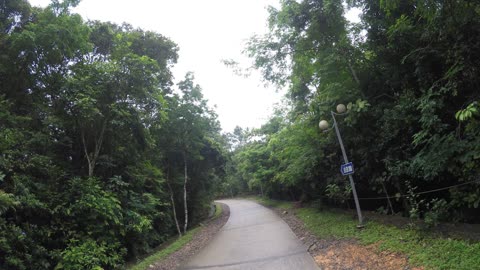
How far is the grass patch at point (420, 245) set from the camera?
4207 mm

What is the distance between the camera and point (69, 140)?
9.66 meters

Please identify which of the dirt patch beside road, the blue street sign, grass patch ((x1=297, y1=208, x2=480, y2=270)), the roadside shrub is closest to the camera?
grass patch ((x1=297, y1=208, x2=480, y2=270))

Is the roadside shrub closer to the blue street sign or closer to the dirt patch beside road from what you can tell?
the dirt patch beside road

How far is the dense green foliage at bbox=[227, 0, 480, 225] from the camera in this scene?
529 centimetres

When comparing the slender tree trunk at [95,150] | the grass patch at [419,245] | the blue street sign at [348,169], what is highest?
the slender tree trunk at [95,150]

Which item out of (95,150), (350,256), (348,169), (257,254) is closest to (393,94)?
(348,169)

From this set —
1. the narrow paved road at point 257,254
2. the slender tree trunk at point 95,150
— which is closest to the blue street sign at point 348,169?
the narrow paved road at point 257,254

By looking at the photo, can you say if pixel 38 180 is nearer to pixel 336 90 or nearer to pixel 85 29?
pixel 85 29

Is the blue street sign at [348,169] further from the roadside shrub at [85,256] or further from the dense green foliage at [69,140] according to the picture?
the roadside shrub at [85,256]

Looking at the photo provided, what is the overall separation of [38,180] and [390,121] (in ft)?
32.0

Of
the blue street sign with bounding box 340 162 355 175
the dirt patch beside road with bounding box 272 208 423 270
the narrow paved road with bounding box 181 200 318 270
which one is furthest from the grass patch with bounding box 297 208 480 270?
the blue street sign with bounding box 340 162 355 175

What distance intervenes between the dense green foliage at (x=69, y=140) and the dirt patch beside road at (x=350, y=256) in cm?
569

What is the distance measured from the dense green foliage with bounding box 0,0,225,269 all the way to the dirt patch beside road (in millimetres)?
5688

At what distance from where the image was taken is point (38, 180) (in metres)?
7.69
